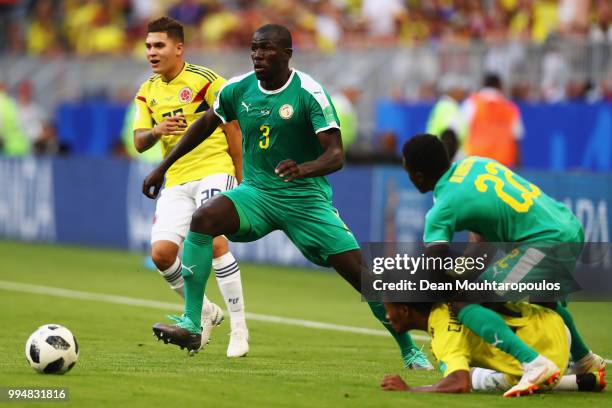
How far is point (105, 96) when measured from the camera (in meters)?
26.6

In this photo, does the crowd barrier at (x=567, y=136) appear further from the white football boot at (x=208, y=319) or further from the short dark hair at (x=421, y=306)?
the short dark hair at (x=421, y=306)

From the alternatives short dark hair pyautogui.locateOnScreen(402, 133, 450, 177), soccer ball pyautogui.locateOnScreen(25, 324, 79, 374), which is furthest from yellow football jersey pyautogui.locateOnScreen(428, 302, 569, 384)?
soccer ball pyautogui.locateOnScreen(25, 324, 79, 374)

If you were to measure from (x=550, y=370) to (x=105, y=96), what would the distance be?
1976 centimetres

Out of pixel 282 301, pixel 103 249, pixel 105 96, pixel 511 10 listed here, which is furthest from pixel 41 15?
pixel 282 301

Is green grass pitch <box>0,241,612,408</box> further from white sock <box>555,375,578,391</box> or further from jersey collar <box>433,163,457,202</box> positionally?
jersey collar <box>433,163,457,202</box>

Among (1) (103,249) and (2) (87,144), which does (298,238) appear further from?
(2) (87,144)

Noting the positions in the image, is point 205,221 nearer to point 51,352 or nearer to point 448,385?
point 51,352

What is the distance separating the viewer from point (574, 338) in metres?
8.49

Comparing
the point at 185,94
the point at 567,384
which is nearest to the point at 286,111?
the point at 185,94

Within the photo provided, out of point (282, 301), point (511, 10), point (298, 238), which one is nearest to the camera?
point (298, 238)

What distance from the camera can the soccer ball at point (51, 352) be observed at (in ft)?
27.3

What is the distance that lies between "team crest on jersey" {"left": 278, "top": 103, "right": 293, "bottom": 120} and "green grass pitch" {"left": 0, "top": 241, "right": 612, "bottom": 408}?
172 cm

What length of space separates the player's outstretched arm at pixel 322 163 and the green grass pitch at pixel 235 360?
4.29ft

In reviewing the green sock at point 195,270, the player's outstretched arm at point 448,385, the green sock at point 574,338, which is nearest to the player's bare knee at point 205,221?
the green sock at point 195,270
